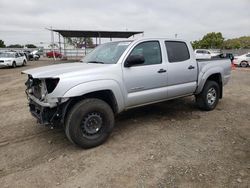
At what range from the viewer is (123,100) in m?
5.05

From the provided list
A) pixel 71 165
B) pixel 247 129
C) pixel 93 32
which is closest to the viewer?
pixel 71 165

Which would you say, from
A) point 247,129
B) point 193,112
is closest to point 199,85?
Result: point 193,112

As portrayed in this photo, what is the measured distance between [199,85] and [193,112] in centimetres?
75

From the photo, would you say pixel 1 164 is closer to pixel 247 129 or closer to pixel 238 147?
pixel 238 147

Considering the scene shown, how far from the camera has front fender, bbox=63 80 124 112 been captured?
170 inches

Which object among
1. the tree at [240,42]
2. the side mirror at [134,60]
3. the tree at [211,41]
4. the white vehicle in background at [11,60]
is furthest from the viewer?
the tree at [240,42]

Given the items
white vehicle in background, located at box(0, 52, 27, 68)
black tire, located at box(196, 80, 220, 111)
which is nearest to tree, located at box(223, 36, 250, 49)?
white vehicle in background, located at box(0, 52, 27, 68)

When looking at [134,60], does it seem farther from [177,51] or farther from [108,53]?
[177,51]

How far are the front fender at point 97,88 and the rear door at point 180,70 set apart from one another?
1379 millimetres

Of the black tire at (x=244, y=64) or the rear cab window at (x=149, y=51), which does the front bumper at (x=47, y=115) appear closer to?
the rear cab window at (x=149, y=51)

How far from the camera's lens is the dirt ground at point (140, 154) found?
3.69 m

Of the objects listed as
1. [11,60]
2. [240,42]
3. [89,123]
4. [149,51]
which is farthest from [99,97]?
[240,42]

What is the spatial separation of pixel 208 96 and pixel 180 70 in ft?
4.70

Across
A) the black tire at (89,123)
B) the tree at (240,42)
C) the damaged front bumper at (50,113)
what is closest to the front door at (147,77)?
the black tire at (89,123)
